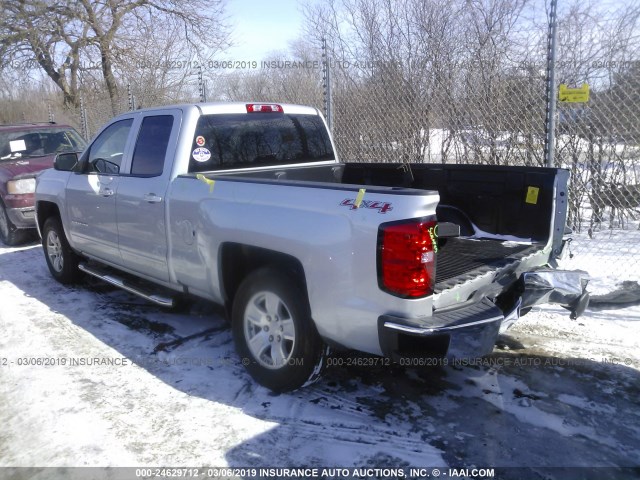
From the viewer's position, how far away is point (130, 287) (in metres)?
4.95

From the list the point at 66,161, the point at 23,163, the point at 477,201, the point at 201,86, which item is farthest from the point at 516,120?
the point at 23,163

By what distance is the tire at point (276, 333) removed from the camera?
11.2 ft

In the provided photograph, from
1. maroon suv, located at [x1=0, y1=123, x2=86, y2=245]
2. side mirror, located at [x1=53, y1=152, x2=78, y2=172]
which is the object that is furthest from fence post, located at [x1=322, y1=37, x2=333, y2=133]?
maroon suv, located at [x1=0, y1=123, x2=86, y2=245]

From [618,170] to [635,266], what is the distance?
1.20 m

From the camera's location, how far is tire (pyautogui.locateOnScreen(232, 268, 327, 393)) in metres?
3.42

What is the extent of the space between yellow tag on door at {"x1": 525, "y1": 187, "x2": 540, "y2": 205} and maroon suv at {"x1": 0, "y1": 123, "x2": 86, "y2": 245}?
286 inches

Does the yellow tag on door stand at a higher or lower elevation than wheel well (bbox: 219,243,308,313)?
higher

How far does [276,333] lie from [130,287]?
195 cm

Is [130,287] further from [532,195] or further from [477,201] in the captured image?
[532,195]

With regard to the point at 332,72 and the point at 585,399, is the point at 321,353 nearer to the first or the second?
the point at 585,399

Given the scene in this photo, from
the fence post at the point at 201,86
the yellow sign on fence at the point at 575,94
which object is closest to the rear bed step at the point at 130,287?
the yellow sign on fence at the point at 575,94

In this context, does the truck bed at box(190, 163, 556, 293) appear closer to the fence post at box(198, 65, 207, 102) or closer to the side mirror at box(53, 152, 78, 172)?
the side mirror at box(53, 152, 78, 172)

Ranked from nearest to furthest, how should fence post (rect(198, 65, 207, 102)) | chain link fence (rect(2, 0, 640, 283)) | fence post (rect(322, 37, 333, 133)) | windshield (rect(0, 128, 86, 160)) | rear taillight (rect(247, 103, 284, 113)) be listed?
rear taillight (rect(247, 103, 284, 113))
chain link fence (rect(2, 0, 640, 283))
fence post (rect(322, 37, 333, 133))
windshield (rect(0, 128, 86, 160))
fence post (rect(198, 65, 207, 102))

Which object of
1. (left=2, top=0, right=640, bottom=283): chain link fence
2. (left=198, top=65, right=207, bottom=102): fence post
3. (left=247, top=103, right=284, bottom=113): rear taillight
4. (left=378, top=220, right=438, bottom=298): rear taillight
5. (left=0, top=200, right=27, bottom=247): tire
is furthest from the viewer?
(left=198, top=65, right=207, bottom=102): fence post
